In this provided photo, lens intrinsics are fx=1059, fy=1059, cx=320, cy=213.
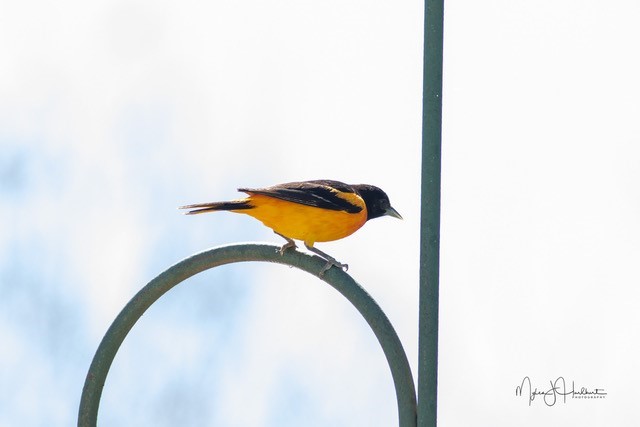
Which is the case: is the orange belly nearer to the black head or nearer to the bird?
the bird

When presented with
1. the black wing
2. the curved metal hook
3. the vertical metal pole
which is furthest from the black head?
the vertical metal pole

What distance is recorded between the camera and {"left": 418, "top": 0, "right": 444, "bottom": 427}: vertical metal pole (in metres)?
4.58

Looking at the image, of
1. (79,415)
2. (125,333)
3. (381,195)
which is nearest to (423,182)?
(125,333)

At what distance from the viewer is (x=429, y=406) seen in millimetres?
4582

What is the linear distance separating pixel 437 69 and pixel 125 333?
208 centimetres

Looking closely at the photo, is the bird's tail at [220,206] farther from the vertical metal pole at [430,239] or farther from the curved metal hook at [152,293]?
the vertical metal pole at [430,239]

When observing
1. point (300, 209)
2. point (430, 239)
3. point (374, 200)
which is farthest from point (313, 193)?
point (430, 239)

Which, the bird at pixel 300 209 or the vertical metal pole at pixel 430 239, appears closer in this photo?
the vertical metal pole at pixel 430 239

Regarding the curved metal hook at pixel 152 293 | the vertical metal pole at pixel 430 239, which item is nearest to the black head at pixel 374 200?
the curved metal hook at pixel 152 293

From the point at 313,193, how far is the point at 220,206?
0.64 metres

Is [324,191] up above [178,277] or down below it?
above

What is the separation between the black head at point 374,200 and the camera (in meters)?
7.76

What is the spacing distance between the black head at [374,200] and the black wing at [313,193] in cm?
67

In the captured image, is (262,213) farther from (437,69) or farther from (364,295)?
(437,69)
